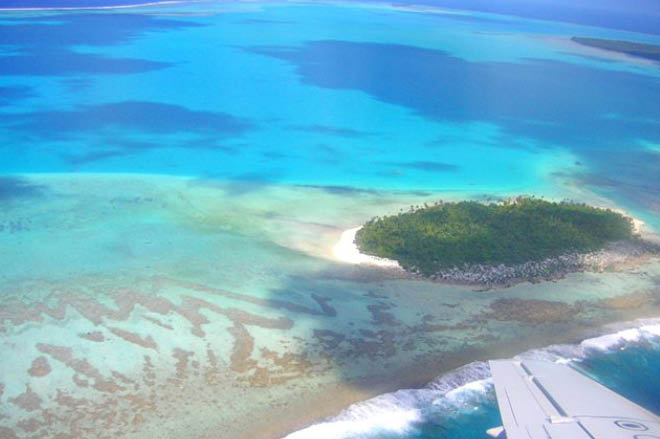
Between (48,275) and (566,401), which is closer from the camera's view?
(566,401)

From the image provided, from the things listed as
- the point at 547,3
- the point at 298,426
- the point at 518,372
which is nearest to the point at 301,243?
the point at 298,426

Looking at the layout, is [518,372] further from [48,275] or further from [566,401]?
[48,275]

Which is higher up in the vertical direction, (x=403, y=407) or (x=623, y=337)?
(x=623, y=337)

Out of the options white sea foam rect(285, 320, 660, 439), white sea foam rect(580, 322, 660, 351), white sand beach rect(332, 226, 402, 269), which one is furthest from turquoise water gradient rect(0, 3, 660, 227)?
white sea foam rect(285, 320, 660, 439)

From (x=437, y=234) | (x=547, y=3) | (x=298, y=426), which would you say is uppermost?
(x=547, y=3)

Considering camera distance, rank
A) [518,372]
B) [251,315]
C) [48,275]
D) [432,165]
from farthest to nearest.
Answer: [432,165], [48,275], [251,315], [518,372]

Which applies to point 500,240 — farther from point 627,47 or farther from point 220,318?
point 627,47

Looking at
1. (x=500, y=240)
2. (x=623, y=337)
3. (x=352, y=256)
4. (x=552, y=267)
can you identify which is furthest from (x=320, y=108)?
(x=623, y=337)

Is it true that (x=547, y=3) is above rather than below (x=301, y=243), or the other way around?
above

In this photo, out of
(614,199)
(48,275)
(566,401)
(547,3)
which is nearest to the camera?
(566,401)
